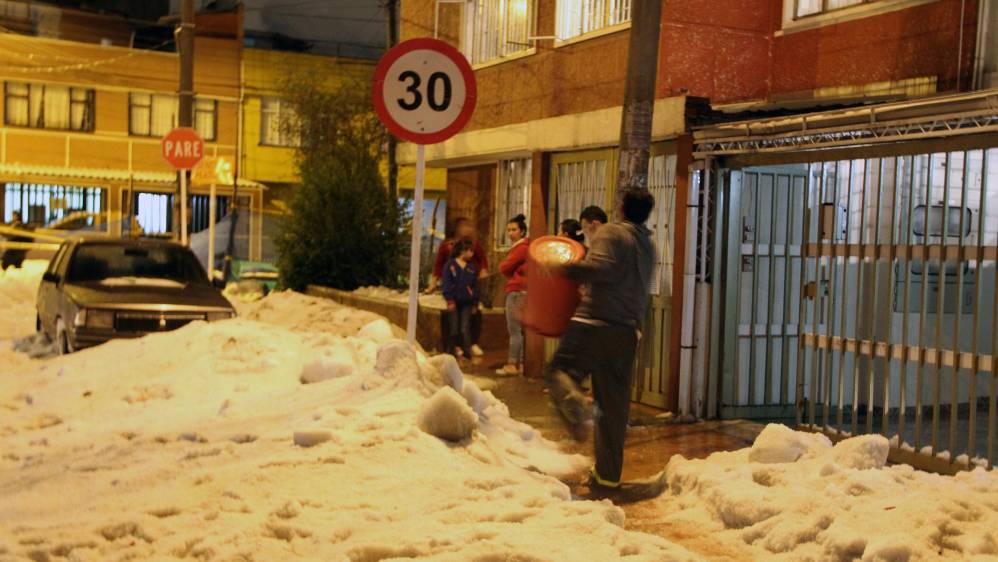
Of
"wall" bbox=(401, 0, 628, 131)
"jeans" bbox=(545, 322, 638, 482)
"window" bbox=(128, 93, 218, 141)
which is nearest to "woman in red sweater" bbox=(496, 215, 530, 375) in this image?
"wall" bbox=(401, 0, 628, 131)

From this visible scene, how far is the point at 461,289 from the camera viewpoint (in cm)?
1370

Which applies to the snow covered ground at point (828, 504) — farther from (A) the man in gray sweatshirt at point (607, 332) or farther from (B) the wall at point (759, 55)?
(B) the wall at point (759, 55)

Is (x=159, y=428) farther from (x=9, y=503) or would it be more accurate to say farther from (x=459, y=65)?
(x=459, y=65)

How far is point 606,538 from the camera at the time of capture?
17.4ft

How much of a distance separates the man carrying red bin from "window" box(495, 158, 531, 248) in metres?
7.53

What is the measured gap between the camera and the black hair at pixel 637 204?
24.8 ft

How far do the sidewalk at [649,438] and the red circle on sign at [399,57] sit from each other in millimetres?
2288

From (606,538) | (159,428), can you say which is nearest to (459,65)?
(159,428)

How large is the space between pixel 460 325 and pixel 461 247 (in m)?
1.01

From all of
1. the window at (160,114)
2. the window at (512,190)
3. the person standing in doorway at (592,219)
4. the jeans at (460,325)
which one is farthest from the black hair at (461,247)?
the window at (160,114)

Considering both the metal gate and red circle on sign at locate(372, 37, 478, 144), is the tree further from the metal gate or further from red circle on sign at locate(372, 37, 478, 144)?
red circle on sign at locate(372, 37, 478, 144)

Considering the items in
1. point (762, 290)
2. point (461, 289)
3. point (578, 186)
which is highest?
point (578, 186)

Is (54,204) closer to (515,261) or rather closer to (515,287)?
(515,287)

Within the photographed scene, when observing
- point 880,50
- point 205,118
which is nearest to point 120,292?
point 880,50
